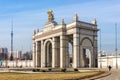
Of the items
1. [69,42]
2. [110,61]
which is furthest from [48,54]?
[110,61]

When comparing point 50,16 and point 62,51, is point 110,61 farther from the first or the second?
point 50,16

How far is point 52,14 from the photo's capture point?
116250 mm

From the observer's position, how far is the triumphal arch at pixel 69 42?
Answer: 9288 cm

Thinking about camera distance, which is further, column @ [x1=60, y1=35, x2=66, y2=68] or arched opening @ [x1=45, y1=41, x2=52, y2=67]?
arched opening @ [x1=45, y1=41, x2=52, y2=67]

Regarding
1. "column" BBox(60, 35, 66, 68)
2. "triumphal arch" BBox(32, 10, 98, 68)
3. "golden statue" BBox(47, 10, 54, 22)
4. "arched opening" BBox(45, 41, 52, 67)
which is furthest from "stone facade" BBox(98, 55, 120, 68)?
"golden statue" BBox(47, 10, 54, 22)

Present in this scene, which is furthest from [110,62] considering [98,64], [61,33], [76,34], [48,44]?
[48,44]

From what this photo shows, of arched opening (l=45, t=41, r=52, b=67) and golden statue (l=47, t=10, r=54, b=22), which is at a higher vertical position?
golden statue (l=47, t=10, r=54, b=22)

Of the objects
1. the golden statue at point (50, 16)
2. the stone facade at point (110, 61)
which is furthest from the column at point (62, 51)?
the golden statue at point (50, 16)

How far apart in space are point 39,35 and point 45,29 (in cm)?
877

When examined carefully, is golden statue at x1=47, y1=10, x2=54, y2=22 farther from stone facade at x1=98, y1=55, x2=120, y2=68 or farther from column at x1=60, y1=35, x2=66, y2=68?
stone facade at x1=98, y1=55, x2=120, y2=68

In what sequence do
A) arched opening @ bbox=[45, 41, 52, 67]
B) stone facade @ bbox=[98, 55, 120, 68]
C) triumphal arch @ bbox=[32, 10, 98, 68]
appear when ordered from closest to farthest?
stone facade @ bbox=[98, 55, 120, 68], triumphal arch @ bbox=[32, 10, 98, 68], arched opening @ bbox=[45, 41, 52, 67]

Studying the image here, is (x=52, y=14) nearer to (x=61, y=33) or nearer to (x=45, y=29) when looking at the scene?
(x=45, y=29)

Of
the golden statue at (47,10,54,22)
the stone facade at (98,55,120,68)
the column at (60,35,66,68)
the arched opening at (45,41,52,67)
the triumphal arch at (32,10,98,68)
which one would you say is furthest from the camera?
the arched opening at (45,41,52,67)

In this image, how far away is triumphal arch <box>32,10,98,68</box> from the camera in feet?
305
